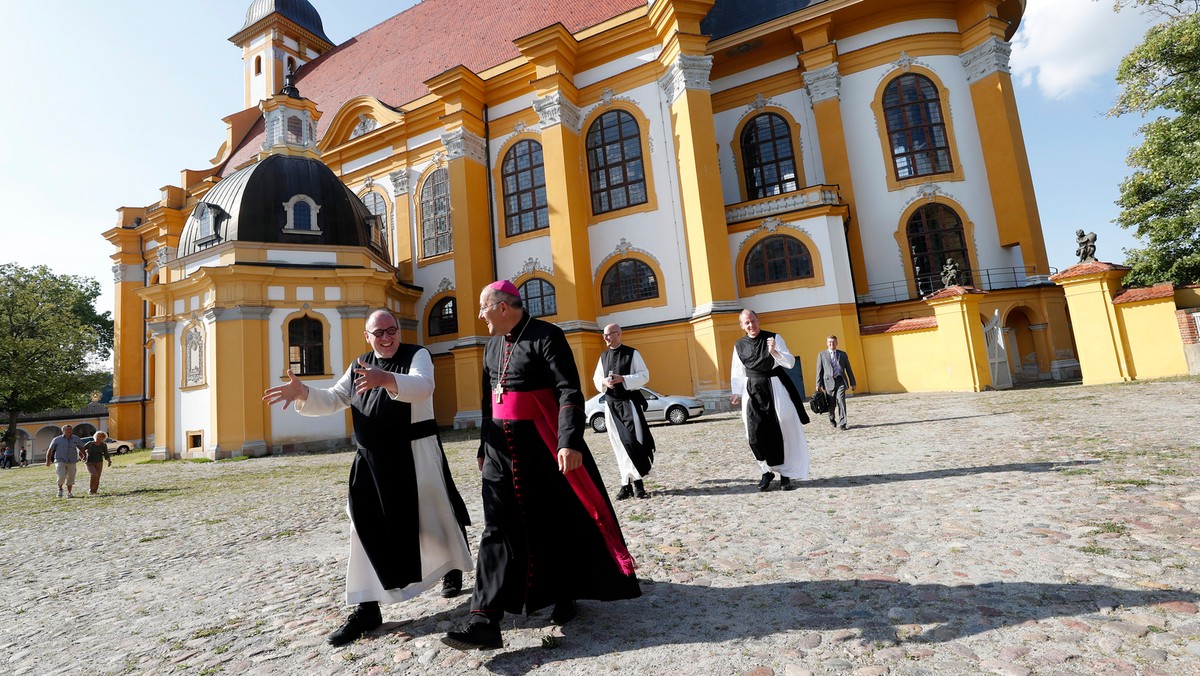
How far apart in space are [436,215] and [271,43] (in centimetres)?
2260

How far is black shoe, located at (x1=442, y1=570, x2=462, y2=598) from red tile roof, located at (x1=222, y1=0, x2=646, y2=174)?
20.9 meters

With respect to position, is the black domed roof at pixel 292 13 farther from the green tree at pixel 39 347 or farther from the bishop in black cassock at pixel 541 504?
the bishop in black cassock at pixel 541 504

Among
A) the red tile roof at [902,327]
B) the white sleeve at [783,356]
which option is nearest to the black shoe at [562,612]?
the white sleeve at [783,356]

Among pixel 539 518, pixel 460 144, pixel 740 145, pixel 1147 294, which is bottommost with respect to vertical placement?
pixel 539 518

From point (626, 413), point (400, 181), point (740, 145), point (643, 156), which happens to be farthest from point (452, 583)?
point (400, 181)

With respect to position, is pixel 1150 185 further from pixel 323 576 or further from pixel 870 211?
pixel 323 576

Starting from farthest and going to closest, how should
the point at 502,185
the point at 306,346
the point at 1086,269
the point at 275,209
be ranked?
the point at 502,185, the point at 275,209, the point at 306,346, the point at 1086,269

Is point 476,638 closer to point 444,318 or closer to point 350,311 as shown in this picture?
point 350,311

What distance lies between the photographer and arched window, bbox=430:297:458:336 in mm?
22516

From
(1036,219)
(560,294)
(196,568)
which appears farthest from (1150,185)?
(196,568)

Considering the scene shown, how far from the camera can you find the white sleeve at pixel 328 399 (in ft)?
9.57

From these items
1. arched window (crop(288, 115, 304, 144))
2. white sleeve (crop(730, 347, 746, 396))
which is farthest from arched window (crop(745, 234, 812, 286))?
arched window (crop(288, 115, 304, 144))

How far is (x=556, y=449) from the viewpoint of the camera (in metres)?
2.79

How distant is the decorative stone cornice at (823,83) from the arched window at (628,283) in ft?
28.4
